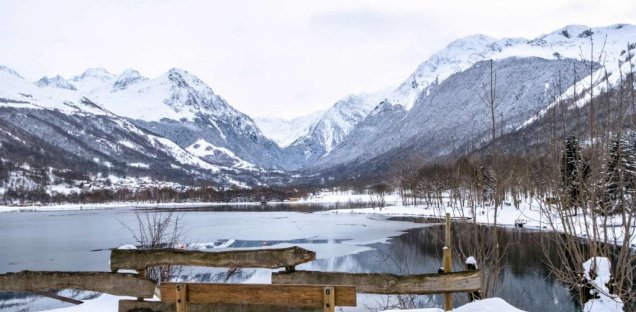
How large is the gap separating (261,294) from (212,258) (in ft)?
2.89

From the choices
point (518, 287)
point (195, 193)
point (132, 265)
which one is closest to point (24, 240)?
point (518, 287)

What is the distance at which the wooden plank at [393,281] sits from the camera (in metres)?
5.37

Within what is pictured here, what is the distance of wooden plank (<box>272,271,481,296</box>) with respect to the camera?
211 inches

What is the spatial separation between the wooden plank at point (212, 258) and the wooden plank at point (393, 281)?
20 cm

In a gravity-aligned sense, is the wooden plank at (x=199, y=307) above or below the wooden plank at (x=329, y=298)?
below

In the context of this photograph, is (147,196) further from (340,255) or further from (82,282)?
(82,282)

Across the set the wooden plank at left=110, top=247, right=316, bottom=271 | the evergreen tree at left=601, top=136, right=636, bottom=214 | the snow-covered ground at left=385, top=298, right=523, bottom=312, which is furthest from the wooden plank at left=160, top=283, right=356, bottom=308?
the evergreen tree at left=601, top=136, right=636, bottom=214

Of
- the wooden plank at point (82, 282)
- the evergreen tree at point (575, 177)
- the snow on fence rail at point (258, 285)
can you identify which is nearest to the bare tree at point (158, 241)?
the wooden plank at point (82, 282)

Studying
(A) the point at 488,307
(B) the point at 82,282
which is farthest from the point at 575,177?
(B) the point at 82,282

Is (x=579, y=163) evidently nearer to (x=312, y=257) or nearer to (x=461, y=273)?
(x=461, y=273)

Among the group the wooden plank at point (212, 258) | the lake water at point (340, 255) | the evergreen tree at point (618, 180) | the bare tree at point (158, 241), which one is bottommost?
the lake water at point (340, 255)

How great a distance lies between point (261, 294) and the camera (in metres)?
5.00

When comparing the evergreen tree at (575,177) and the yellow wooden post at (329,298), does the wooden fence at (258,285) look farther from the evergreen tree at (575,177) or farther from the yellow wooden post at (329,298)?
the evergreen tree at (575,177)

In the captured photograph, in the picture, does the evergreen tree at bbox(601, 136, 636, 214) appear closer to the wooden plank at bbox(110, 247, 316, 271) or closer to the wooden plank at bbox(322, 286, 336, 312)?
the wooden plank at bbox(322, 286, 336, 312)
